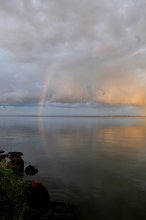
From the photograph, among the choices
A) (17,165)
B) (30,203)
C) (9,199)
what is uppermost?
(9,199)

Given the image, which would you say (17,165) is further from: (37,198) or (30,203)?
(30,203)

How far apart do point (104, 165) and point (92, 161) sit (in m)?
5.68

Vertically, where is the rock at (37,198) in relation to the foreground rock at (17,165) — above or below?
below

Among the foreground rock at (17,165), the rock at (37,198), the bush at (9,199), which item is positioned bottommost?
the rock at (37,198)

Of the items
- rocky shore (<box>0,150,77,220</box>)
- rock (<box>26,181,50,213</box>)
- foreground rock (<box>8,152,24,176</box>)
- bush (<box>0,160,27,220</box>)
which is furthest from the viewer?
foreground rock (<box>8,152,24,176</box>)

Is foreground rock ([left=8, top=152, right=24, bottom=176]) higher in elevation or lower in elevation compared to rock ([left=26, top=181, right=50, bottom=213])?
higher

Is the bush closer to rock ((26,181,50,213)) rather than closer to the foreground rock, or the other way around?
A: rock ((26,181,50,213))

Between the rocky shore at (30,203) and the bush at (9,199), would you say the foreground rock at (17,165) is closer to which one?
the rocky shore at (30,203)

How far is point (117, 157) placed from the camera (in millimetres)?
68938

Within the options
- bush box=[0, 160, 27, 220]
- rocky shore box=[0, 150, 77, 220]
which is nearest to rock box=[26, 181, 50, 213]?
rocky shore box=[0, 150, 77, 220]

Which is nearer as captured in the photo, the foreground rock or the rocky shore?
the rocky shore

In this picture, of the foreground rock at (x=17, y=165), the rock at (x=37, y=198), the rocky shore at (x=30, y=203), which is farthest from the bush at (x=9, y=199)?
the foreground rock at (x=17, y=165)

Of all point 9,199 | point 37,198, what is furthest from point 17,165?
point 9,199

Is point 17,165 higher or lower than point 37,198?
higher
